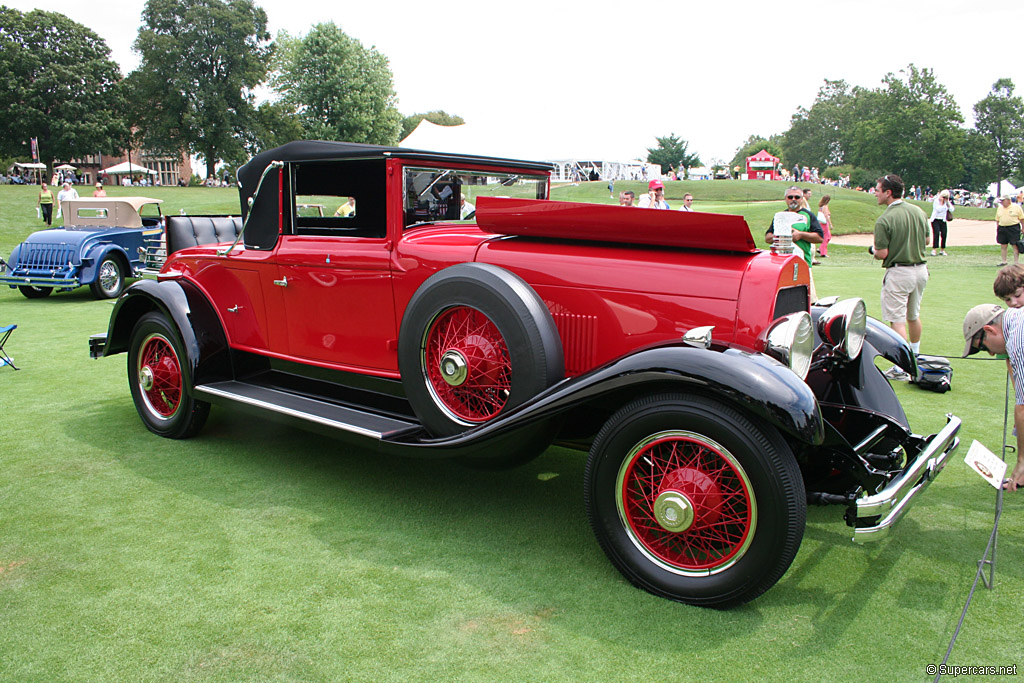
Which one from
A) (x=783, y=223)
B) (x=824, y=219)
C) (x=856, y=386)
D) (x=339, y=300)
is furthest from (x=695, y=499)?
(x=824, y=219)

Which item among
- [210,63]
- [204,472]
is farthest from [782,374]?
[210,63]

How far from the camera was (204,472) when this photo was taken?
14.0 feet

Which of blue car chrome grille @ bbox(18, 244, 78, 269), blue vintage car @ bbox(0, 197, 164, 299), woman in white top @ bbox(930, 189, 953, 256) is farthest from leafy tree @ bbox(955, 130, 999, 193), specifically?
blue car chrome grille @ bbox(18, 244, 78, 269)

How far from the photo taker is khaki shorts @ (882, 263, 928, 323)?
634 centimetres

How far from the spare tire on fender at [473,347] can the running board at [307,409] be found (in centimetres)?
23

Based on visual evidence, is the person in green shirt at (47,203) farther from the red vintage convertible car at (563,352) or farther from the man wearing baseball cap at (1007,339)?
the man wearing baseball cap at (1007,339)

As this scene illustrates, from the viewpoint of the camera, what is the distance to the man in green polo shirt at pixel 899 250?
Answer: 6258mm

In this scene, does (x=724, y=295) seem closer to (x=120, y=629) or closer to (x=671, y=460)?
(x=671, y=460)

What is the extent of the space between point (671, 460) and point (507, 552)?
0.96 m

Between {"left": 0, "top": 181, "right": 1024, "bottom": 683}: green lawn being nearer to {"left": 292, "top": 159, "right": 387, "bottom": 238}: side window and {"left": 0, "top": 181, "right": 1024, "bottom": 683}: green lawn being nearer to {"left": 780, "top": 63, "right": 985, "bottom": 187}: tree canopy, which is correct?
{"left": 292, "top": 159, "right": 387, "bottom": 238}: side window

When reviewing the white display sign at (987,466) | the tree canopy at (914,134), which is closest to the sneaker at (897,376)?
the white display sign at (987,466)

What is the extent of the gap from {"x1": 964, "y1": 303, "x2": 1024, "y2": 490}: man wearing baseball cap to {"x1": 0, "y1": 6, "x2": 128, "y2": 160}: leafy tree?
58.0 m

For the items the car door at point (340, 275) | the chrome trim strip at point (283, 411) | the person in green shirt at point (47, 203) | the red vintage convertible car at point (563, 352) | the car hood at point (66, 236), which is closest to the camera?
the red vintage convertible car at point (563, 352)

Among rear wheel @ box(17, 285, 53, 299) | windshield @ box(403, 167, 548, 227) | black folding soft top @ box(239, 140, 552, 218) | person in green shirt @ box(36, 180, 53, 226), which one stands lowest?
rear wheel @ box(17, 285, 53, 299)
